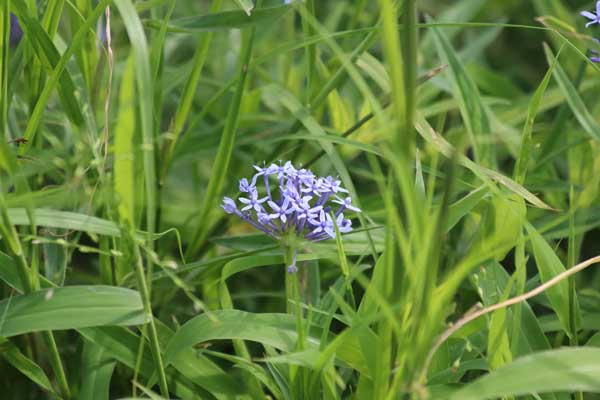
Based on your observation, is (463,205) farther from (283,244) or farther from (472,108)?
(472,108)

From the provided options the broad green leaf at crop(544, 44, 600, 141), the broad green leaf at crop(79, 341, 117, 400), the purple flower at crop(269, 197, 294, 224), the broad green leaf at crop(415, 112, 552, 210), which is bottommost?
the broad green leaf at crop(79, 341, 117, 400)

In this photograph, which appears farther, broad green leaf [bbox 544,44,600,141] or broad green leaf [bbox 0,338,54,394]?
broad green leaf [bbox 544,44,600,141]

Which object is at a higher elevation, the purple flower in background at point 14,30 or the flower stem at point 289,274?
the purple flower in background at point 14,30

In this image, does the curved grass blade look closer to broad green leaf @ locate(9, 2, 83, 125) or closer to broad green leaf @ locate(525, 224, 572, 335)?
broad green leaf @ locate(9, 2, 83, 125)

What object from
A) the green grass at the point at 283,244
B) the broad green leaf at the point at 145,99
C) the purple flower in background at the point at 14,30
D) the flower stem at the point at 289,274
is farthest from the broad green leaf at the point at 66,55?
the purple flower in background at the point at 14,30

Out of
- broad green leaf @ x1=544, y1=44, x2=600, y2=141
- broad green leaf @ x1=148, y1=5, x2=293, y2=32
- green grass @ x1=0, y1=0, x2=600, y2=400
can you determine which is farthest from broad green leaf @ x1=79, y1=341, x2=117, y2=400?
broad green leaf @ x1=544, y1=44, x2=600, y2=141

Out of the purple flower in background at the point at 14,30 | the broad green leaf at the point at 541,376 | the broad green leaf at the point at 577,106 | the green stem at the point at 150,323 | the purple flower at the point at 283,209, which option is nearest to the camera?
the broad green leaf at the point at 541,376

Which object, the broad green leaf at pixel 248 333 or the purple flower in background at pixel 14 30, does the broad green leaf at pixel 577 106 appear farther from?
the purple flower in background at pixel 14 30

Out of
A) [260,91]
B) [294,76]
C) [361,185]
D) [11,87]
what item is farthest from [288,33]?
[11,87]
